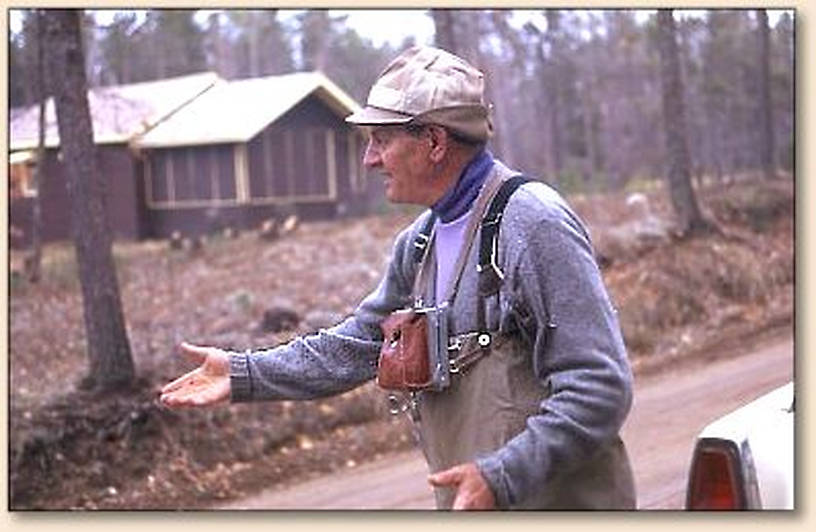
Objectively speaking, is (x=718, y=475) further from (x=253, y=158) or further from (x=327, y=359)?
(x=253, y=158)

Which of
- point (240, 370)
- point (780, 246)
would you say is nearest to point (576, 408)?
point (240, 370)

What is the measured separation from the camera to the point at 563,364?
1.71 meters

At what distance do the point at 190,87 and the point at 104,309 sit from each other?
755 mm

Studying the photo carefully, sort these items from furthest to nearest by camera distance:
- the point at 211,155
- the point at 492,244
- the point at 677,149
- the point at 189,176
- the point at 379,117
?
the point at 189,176, the point at 677,149, the point at 211,155, the point at 379,117, the point at 492,244

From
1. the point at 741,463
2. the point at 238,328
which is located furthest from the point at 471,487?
the point at 238,328

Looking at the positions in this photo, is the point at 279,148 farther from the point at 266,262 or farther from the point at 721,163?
the point at 721,163

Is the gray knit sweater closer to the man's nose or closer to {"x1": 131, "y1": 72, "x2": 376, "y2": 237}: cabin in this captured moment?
the man's nose

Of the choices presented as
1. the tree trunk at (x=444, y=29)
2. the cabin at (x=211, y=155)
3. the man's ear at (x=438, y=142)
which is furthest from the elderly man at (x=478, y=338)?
the cabin at (x=211, y=155)

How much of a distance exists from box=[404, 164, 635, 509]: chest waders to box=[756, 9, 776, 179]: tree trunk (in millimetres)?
2016

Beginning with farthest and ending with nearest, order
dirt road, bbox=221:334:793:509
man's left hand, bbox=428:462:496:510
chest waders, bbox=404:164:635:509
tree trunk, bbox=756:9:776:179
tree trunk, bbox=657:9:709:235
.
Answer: tree trunk, bbox=657:9:709:235 < tree trunk, bbox=756:9:776:179 < dirt road, bbox=221:334:793:509 < chest waders, bbox=404:164:635:509 < man's left hand, bbox=428:462:496:510

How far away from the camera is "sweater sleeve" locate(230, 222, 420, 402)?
6.74 ft

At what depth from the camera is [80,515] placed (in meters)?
3.61

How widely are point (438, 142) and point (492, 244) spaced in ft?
0.60

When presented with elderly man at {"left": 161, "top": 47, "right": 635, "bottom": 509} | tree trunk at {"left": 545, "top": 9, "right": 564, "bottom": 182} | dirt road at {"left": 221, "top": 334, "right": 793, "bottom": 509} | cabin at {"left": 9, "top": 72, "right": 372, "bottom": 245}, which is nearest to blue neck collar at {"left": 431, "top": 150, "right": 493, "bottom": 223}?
elderly man at {"left": 161, "top": 47, "right": 635, "bottom": 509}
